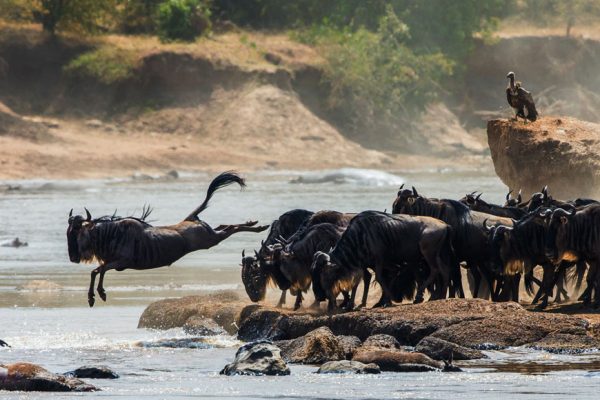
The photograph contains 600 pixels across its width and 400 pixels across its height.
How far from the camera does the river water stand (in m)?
14.4

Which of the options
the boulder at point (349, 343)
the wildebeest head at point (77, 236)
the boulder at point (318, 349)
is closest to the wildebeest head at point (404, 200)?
the boulder at point (349, 343)

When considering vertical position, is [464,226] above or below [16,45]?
below

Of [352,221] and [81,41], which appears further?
[81,41]

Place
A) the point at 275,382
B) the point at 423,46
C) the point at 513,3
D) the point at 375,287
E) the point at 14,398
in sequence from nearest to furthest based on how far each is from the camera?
the point at 14,398 → the point at 275,382 → the point at 375,287 → the point at 423,46 → the point at 513,3

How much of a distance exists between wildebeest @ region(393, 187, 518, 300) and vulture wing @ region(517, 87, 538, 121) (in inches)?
241

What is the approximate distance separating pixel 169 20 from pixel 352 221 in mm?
55339

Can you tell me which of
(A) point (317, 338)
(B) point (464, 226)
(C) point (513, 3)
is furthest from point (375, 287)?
(C) point (513, 3)

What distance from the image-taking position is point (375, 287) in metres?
21.2

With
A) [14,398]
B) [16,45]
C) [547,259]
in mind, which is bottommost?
[14,398]

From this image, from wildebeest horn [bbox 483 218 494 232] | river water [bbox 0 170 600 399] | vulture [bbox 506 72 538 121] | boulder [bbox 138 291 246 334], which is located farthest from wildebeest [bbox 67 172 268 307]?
vulture [bbox 506 72 538 121]

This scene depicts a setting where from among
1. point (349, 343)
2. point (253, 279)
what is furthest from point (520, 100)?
point (349, 343)

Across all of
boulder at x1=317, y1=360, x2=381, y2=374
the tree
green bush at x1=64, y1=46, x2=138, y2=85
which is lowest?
boulder at x1=317, y1=360, x2=381, y2=374

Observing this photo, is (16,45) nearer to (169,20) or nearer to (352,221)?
(169,20)

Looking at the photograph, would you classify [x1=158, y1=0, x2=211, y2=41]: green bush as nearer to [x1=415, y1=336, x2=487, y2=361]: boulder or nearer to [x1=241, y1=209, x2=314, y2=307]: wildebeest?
[x1=241, y1=209, x2=314, y2=307]: wildebeest
